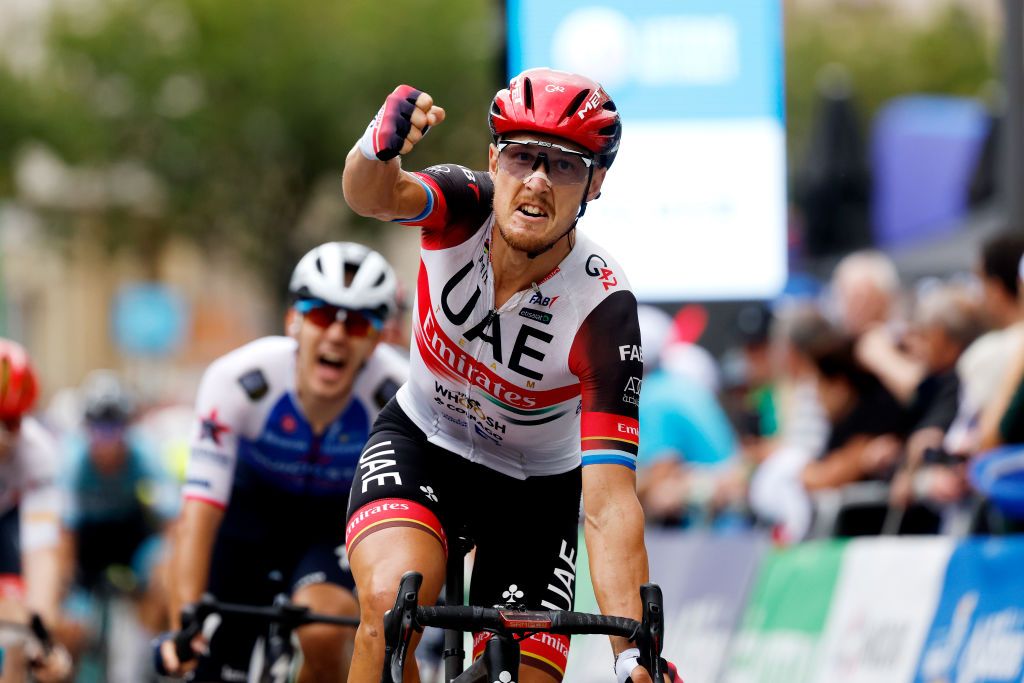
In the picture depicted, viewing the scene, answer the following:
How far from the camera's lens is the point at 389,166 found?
489 cm

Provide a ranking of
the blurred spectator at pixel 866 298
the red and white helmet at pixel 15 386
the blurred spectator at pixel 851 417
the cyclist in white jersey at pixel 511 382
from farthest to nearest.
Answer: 1. the blurred spectator at pixel 866 298
2. the blurred spectator at pixel 851 417
3. the red and white helmet at pixel 15 386
4. the cyclist in white jersey at pixel 511 382

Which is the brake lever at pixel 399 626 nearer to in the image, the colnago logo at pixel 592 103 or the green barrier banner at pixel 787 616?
the colnago logo at pixel 592 103

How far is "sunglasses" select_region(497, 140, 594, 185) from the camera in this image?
16.2 feet

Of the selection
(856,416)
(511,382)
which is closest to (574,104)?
(511,382)

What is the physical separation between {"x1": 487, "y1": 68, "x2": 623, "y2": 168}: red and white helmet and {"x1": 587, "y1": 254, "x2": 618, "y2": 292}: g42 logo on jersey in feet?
1.17

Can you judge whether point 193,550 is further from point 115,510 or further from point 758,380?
point 115,510

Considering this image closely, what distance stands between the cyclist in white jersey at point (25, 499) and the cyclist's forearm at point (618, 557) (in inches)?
134

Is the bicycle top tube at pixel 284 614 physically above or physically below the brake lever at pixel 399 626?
below

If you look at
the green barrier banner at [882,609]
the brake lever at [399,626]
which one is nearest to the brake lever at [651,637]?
the brake lever at [399,626]

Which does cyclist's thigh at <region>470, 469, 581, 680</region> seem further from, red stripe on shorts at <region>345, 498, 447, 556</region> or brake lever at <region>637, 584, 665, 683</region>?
brake lever at <region>637, 584, 665, 683</region>

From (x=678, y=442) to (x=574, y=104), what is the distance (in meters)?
6.49

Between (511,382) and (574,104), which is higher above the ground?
(574,104)

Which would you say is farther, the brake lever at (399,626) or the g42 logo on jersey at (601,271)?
the g42 logo on jersey at (601,271)

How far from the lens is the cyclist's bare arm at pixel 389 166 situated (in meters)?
4.76
